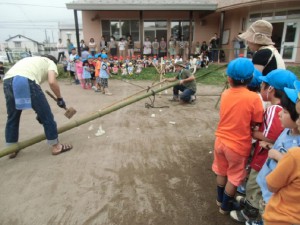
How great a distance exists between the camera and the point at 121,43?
48.4 feet

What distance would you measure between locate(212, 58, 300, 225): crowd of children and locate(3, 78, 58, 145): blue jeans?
8.23ft

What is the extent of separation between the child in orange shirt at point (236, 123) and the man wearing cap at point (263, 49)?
1.90ft

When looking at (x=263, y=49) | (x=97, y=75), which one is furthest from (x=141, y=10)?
(x=263, y=49)

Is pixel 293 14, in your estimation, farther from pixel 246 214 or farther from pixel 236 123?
pixel 246 214

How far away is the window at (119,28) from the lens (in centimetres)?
1552

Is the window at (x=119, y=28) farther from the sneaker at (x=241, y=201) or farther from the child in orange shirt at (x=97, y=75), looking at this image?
the sneaker at (x=241, y=201)

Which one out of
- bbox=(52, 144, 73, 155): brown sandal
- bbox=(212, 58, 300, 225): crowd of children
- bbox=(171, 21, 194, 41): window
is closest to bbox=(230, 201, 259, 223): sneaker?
bbox=(212, 58, 300, 225): crowd of children

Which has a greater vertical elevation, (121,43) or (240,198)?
(121,43)

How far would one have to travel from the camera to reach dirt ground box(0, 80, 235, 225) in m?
2.50

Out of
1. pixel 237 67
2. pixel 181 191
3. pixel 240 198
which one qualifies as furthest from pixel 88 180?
pixel 237 67

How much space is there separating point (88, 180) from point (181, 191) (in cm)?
118

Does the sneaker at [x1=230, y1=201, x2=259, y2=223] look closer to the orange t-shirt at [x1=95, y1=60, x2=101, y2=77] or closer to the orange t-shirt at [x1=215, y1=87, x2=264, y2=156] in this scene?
the orange t-shirt at [x1=215, y1=87, x2=264, y2=156]

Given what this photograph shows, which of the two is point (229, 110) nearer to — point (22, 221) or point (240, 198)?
point (240, 198)

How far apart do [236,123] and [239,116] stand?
7cm
